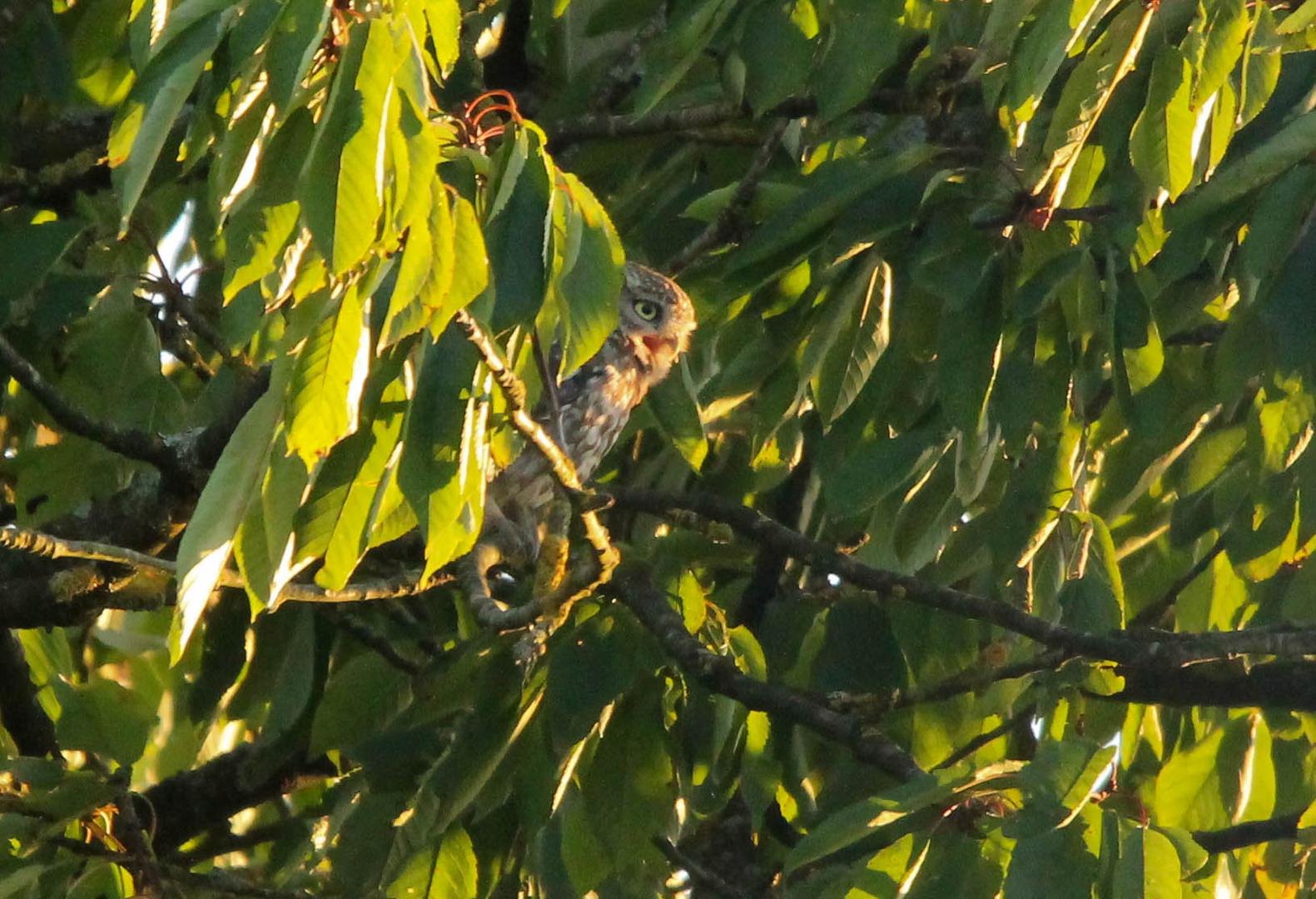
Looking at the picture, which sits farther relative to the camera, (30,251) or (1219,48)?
(30,251)

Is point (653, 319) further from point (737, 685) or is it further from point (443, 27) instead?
point (443, 27)

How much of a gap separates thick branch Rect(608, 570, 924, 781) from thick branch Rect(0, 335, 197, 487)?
0.76 m

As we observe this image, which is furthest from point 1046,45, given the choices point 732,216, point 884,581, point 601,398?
point 601,398

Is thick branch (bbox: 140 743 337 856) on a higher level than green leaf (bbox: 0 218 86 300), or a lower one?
lower

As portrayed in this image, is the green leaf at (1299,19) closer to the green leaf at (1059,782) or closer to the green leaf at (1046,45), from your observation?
the green leaf at (1046,45)

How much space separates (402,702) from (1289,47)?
5.75 feet

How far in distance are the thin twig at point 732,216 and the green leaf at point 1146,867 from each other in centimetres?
127

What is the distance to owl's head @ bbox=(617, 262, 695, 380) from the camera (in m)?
4.27

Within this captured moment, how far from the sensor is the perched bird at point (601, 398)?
370 cm

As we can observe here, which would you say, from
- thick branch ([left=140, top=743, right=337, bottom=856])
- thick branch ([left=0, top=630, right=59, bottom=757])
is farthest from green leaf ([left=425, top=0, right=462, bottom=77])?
thick branch ([left=0, top=630, right=59, bottom=757])

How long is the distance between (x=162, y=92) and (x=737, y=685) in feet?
4.56

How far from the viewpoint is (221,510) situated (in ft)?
4.93

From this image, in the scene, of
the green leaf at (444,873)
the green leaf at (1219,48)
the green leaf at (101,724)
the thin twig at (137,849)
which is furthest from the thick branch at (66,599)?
the green leaf at (1219,48)

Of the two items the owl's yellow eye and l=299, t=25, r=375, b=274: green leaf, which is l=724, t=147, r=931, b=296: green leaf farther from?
the owl's yellow eye
